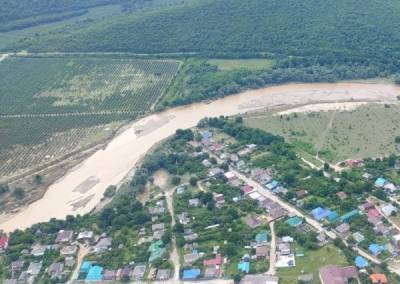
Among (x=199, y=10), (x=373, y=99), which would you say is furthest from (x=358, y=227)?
(x=199, y=10)

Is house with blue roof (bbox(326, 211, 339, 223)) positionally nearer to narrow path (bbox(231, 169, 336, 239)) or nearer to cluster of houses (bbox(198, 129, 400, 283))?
cluster of houses (bbox(198, 129, 400, 283))

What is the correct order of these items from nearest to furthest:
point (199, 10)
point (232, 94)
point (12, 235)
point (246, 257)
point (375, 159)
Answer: point (246, 257)
point (12, 235)
point (375, 159)
point (232, 94)
point (199, 10)

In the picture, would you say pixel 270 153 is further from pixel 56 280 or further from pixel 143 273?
pixel 56 280

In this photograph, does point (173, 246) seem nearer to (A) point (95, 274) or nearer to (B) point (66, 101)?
(A) point (95, 274)

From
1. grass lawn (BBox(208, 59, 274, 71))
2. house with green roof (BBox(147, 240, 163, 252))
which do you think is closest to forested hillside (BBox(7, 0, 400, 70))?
grass lawn (BBox(208, 59, 274, 71))

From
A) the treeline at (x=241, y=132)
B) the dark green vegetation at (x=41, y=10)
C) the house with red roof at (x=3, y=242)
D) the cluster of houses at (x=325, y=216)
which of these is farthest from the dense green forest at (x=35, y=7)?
the cluster of houses at (x=325, y=216)

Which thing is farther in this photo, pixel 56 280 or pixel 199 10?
pixel 199 10

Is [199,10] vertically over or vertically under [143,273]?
over
